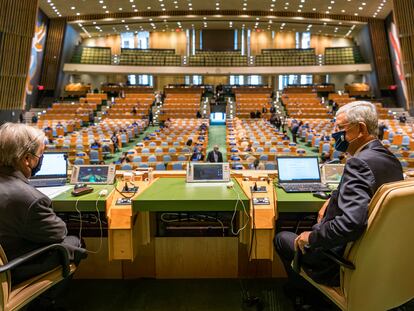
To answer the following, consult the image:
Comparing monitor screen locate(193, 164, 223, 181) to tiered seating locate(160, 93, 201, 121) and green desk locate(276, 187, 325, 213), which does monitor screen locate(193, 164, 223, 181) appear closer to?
green desk locate(276, 187, 325, 213)

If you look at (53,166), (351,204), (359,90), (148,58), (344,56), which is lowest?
(351,204)

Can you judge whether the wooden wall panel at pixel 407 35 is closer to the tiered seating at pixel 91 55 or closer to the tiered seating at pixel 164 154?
the tiered seating at pixel 164 154

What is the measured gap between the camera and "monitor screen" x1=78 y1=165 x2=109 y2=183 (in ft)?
10.1

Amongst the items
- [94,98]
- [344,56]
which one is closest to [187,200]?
[94,98]

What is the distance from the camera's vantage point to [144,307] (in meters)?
2.62

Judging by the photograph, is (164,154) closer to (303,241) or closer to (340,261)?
(303,241)

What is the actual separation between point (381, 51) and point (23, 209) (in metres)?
29.5

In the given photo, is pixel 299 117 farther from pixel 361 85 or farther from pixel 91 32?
pixel 91 32

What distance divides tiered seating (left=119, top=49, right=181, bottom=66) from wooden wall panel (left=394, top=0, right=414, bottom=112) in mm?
17129

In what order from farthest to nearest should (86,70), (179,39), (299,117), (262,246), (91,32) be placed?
(179,39) → (91,32) → (86,70) → (299,117) → (262,246)

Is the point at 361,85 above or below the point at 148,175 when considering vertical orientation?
above

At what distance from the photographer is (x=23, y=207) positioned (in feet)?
5.57

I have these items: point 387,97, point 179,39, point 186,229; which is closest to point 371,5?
point 387,97

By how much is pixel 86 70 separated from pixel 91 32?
461cm
